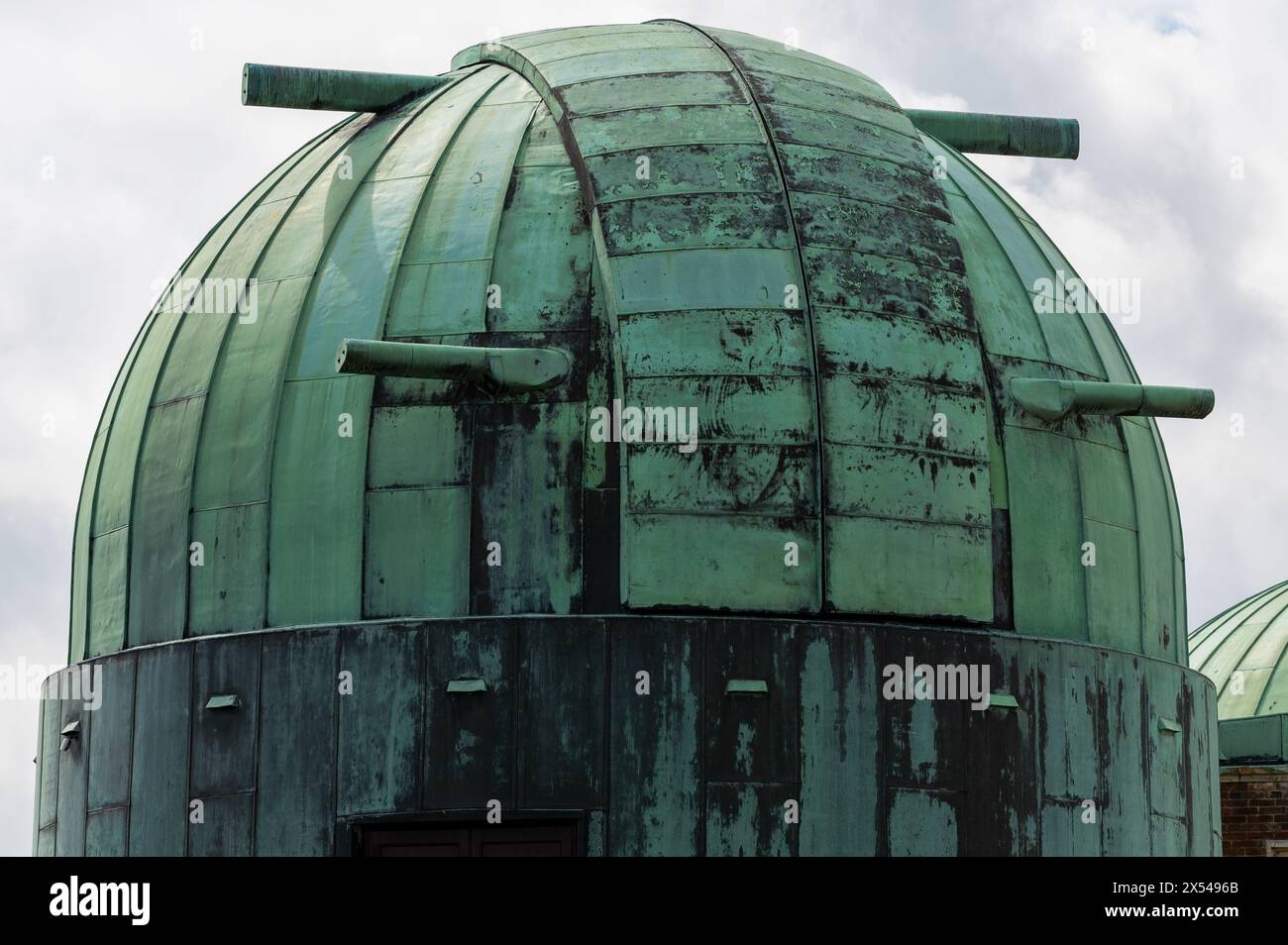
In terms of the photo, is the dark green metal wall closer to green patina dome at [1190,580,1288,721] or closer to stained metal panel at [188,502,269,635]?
stained metal panel at [188,502,269,635]

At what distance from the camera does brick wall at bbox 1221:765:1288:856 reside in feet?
96.0

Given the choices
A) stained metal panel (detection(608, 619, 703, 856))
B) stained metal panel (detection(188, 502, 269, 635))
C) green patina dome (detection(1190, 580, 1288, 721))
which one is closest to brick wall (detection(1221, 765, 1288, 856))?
green patina dome (detection(1190, 580, 1288, 721))

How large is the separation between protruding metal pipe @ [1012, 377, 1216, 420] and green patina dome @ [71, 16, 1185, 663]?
21cm

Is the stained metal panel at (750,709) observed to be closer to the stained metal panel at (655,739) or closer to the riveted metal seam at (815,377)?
the stained metal panel at (655,739)

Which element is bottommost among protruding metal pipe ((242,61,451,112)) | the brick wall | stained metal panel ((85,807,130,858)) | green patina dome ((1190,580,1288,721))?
stained metal panel ((85,807,130,858))

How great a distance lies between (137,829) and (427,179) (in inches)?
282

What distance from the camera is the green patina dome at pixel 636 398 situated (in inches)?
833

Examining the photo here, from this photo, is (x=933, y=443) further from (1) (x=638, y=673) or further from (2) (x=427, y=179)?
(2) (x=427, y=179)

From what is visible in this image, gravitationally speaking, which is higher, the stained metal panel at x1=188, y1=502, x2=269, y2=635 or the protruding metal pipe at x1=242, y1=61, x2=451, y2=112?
the protruding metal pipe at x1=242, y1=61, x2=451, y2=112

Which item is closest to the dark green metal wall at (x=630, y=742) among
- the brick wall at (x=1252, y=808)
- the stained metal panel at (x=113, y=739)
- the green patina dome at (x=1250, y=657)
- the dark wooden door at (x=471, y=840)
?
the dark wooden door at (x=471, y=840)

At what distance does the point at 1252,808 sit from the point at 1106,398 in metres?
8.64

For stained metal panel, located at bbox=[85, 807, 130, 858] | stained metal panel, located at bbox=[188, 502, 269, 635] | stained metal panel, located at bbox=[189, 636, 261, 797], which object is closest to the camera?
stained metal panel, located at bbox=[189, 636, 261, 797]
